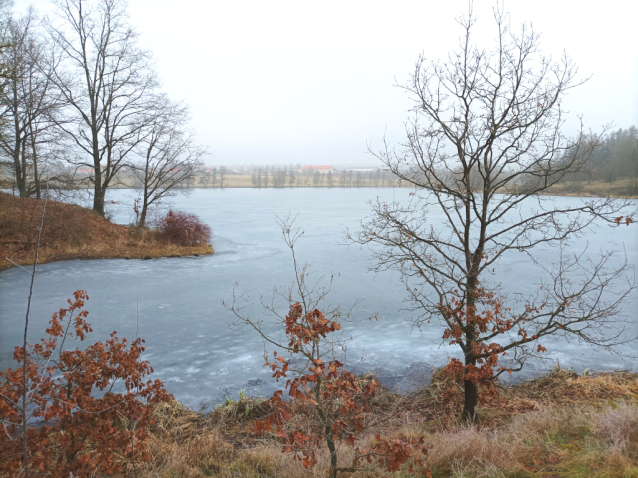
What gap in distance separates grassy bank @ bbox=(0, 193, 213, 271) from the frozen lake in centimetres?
94

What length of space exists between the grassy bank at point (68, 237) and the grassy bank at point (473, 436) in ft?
40.3

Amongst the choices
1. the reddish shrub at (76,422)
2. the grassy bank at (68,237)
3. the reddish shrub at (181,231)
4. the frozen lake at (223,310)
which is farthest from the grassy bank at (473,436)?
the reddish shrub at (181,231)

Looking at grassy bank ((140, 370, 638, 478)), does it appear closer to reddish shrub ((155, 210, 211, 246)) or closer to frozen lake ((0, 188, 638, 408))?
frozen lake ((0, 188, 638, 408))

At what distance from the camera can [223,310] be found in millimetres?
10508

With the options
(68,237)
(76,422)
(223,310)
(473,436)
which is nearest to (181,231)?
(68,237)

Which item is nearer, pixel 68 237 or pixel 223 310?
pixel 223 310

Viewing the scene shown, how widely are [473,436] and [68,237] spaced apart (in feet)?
56.4

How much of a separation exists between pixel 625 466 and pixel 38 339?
874cm

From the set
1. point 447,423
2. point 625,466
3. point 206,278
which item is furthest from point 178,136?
point 625,466

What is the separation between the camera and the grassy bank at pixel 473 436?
12.0 ft

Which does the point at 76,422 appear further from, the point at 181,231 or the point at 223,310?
the point at 181,231

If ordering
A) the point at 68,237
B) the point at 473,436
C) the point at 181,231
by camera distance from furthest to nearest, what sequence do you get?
1. the point at 181,231
2. the point at 68,237
3. the point at 473,436

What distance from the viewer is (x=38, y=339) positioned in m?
8.09

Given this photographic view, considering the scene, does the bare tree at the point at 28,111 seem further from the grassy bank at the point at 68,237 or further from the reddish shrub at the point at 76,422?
the reddish shrub at the point at 76,422
